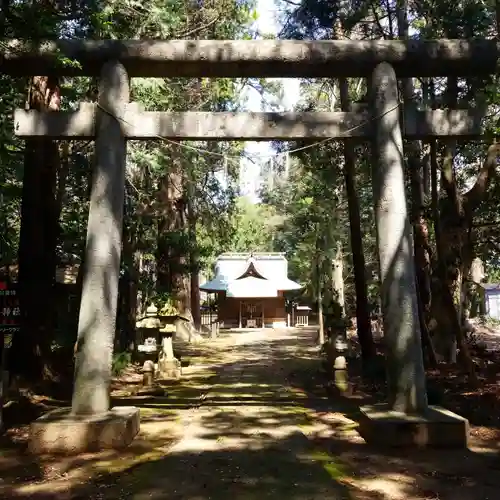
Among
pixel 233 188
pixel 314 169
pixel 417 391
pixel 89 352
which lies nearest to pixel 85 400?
pixel 89 352

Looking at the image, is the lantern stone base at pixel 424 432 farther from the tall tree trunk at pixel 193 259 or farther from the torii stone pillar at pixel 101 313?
the tall tree trunk at pixel 193 259

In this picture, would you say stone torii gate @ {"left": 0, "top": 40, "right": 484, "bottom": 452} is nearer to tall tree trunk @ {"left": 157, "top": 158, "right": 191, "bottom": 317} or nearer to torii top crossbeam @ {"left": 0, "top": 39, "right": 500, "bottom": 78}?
torii top crossbeam @ {"left": 0, "top": 39, "right": 500, "bottom": 78}

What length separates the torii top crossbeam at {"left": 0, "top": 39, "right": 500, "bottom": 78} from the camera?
235 inches

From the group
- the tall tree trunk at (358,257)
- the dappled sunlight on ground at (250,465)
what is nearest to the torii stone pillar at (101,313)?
the dappled sunlight on ground at (250,465)

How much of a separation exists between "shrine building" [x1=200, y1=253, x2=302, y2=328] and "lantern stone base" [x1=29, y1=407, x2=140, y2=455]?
2431 centimetres

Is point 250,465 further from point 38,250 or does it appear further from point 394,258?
point 38,250

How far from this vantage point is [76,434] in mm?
5082

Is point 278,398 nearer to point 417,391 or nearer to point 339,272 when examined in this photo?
point 417,391

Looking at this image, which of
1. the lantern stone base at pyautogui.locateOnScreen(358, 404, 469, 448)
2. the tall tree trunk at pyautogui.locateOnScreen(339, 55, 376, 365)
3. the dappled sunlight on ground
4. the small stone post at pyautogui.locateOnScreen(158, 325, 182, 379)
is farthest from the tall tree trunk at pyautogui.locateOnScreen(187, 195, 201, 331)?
the lantern stone base at pyautogui.locateOnScreen(358, 404, 469, 448)

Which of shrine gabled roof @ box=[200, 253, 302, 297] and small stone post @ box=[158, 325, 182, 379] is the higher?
shrine gabled roof @ box=[200, 253, 302, 297]

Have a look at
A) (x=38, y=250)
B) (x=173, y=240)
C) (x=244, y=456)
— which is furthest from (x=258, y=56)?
(x=173, y=240)

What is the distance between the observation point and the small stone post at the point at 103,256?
17.8ft

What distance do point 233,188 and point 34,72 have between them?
40.5 ft

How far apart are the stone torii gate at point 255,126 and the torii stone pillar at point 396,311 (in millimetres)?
12
